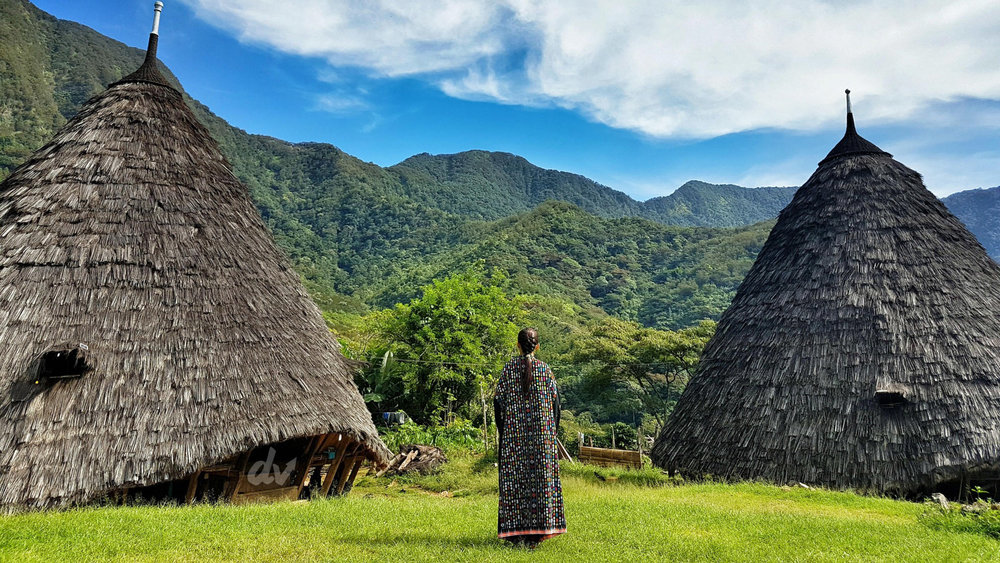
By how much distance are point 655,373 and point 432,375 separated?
12.3m

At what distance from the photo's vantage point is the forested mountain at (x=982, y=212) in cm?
7856

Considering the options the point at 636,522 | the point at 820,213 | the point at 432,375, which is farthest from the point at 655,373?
the point at 636,522

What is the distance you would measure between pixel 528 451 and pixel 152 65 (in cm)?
982

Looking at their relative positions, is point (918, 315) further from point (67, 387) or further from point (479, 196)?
point (479, 196)

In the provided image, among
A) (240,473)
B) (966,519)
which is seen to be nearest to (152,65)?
(240,473)

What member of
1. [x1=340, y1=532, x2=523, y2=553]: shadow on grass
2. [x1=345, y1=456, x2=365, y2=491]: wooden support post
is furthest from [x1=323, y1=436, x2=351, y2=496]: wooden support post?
Result: [x1=340, y1=532, x2=523, y2=553]: shadow on grass

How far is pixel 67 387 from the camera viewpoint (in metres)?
6.58

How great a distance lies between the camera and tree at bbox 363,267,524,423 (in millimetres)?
20391

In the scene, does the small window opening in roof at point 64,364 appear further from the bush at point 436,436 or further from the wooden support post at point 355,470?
the bush at point 436,436

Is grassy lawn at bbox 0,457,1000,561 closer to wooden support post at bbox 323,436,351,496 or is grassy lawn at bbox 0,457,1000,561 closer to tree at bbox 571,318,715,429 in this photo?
wooden support post at bbox 323,436,351,496

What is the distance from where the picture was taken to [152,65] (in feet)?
33.5

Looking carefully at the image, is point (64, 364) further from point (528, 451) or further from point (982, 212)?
point (982, 212)

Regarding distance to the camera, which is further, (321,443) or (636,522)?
(321,443)

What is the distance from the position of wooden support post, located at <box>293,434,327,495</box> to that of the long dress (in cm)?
428
